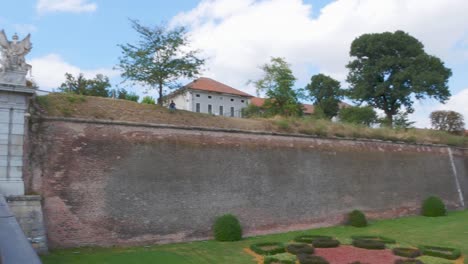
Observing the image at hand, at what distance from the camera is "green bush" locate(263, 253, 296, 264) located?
12305mm

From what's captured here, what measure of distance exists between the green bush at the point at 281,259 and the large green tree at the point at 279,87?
17489 millimetres

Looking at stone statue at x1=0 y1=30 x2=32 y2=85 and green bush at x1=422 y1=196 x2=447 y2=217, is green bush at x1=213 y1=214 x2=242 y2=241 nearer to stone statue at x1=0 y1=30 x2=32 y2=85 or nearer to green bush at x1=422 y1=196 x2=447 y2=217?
stone statue at x1=0 y1=30 x2=32 y2=85

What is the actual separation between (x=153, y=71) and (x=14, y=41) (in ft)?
21.1

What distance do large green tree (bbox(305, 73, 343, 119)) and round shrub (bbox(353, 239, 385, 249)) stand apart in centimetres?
3266

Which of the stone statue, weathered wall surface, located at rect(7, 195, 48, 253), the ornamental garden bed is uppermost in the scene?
the stone statue

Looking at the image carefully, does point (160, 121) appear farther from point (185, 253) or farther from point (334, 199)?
point (334, 199)

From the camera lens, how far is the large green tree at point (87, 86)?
80.9 ft

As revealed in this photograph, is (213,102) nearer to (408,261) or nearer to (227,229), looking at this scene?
(227,229)

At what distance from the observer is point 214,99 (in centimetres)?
4553

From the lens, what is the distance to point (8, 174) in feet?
41.2

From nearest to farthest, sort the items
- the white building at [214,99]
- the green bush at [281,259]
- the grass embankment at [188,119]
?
the green bush at [281,259]
the grass embankment at [188,119]
the white building at [214,99]

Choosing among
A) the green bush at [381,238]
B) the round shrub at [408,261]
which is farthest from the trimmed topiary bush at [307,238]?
the round shrub at [408,261]

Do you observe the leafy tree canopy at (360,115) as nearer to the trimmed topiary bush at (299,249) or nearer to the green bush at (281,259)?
the trimmed topiary bush at (299,249)

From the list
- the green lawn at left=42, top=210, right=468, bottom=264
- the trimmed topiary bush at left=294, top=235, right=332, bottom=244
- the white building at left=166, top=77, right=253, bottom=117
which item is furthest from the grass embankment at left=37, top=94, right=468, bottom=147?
the white building at left=166, top=77, right=253, bottom=117
